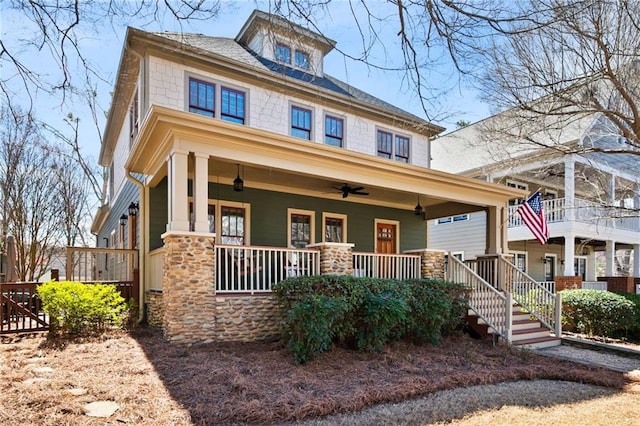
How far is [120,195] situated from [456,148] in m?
14.2

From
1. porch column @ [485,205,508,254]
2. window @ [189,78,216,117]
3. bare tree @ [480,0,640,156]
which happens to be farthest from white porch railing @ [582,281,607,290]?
window @ [189,78,216,117]

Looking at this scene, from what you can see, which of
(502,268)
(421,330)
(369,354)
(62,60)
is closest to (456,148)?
(502,268)

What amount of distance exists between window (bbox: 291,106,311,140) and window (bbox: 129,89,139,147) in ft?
13.0

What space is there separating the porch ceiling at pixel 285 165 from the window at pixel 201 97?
1530mm

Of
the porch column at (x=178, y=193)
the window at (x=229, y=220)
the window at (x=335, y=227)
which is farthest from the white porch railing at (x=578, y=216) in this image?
the porch column at (x=178, y=193)

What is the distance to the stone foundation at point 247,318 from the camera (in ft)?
22.9

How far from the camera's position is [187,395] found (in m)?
4.37

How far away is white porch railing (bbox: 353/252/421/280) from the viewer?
9039 millimetres

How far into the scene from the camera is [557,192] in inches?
707

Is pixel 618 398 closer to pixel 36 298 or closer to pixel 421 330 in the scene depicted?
pixel 421 330

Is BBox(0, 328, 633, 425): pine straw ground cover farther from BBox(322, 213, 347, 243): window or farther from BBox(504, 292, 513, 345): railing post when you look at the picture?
BBox(322, 213, 347, 243): window

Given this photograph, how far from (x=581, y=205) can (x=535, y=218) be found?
485 cm

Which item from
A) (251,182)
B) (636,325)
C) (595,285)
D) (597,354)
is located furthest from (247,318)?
(595,285)

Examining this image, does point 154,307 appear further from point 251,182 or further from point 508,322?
point 508,322
